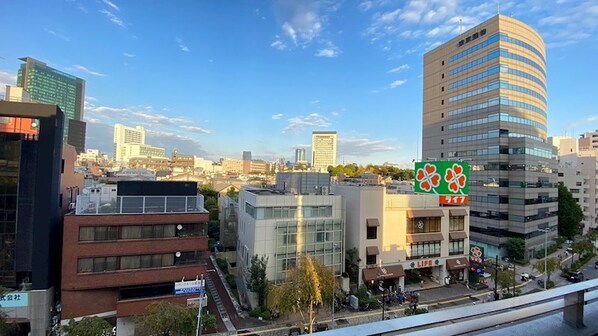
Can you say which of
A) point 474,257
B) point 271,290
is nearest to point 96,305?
point 271,290

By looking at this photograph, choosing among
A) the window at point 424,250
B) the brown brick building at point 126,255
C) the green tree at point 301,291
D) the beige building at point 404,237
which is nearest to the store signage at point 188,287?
the brown brick building at point 126,255

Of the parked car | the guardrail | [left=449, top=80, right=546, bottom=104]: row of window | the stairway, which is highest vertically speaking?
[left=449, top=80, right=546, bottom=104]: row of window

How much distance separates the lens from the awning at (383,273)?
26.7 m

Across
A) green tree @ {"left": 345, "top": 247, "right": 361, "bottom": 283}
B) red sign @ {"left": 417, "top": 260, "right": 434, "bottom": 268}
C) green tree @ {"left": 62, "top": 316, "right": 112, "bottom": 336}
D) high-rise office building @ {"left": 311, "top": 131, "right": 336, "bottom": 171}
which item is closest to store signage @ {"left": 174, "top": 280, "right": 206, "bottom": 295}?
green tree @ {"left": 62, "top": 316, "right": 112, "bottom": 336}

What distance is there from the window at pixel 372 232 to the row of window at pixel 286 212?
12.3ft

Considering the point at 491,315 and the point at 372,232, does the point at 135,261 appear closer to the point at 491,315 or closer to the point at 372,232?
the point at 372,232

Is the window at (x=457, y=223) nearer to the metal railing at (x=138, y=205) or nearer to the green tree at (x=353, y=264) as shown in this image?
the green tree at (x=353, y=264)

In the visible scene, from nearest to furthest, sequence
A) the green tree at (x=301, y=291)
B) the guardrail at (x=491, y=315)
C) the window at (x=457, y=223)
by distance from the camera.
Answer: the guardrail at (x=491, y=315)
the green tree at (x=301, y=291)
the window at (x=457, y=223)

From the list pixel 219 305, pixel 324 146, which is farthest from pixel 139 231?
pixel 324 146

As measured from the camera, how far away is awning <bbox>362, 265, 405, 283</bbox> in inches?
1052

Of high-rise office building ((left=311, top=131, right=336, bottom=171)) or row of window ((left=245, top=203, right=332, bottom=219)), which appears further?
high-rise office building ((left=311, top=131, right=336, bottom=171))

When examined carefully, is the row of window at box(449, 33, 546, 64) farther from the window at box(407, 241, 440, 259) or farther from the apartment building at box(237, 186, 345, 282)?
the apartment building at box(237, 186, 345, 282)

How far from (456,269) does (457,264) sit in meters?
0.55

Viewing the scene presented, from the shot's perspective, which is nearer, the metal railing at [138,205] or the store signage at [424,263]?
the metal railing at [138,205]
